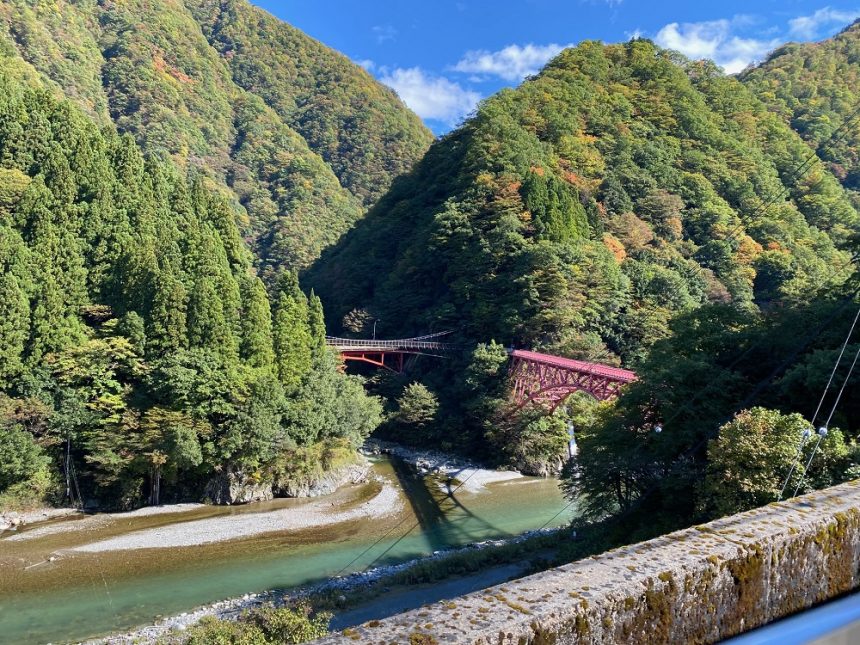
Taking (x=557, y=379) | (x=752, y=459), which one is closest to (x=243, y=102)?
(x=557, y=379)

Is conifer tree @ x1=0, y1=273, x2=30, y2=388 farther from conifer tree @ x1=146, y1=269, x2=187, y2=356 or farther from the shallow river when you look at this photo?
the shallow river

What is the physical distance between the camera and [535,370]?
2806cm

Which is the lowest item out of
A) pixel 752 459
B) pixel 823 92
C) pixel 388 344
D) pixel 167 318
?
pixel 752 459

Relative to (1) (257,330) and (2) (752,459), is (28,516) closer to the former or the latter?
(1) (257,330)

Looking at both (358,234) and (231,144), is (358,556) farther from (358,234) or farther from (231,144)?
(231,144)

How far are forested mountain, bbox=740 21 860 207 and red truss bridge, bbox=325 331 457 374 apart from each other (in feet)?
154

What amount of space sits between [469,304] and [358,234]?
19519 millimetres

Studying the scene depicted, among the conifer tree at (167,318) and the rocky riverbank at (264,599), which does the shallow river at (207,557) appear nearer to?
the rocky riverbank at (264,599)

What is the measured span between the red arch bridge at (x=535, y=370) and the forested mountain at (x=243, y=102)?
104 ft

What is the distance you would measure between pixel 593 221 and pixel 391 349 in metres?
18.8

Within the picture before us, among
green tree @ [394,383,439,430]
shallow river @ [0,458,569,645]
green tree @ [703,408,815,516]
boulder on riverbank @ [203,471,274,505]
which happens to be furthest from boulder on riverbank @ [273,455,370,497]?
green tree @ [703,408,815,516]

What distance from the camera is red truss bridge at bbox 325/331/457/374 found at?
109 ft

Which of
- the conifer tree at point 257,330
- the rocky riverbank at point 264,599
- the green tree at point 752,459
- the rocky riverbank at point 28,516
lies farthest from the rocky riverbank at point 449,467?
the green tree at point 752,459

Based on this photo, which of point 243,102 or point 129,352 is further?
point 243,102
